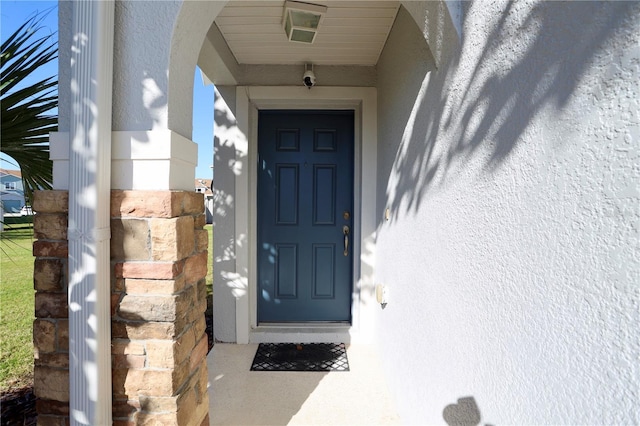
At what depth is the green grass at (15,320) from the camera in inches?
64.7

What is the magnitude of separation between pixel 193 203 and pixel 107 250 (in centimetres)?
37

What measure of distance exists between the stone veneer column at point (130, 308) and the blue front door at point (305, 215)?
212 centimetres

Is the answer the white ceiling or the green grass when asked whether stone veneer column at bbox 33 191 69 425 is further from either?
the white ceiling

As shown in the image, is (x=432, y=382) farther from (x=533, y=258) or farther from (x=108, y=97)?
(x=108, y=97)

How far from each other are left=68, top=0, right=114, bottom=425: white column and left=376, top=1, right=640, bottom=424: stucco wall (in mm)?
1316

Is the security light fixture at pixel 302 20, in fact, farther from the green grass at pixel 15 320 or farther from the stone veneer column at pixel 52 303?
the green grass at pixel 15 320

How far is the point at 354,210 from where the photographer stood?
130 inches

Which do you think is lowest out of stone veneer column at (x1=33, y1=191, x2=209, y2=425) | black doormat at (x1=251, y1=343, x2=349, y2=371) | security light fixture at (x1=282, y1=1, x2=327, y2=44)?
black doormat at (x1=251, y1=343, x2=349, y2=371)

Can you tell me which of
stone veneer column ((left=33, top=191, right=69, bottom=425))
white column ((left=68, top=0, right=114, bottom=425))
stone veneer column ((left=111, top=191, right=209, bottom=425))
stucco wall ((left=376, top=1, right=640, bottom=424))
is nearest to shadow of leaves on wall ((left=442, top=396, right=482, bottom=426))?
stucco wall ((left=376, top=1, right=640, bottom=424))

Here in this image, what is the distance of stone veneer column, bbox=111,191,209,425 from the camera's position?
4.12ft

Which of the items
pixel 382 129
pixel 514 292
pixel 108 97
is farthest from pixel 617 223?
pixel 382 129

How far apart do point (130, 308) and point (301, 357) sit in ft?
6.52

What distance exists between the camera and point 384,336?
104 inches

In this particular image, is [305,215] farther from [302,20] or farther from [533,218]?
[533,218]
